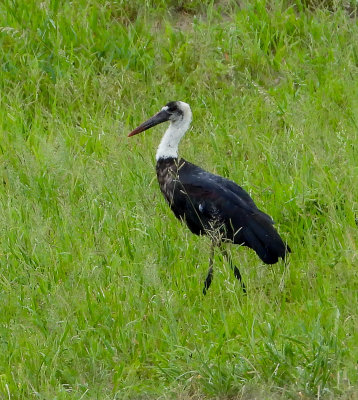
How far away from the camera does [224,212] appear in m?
5.76

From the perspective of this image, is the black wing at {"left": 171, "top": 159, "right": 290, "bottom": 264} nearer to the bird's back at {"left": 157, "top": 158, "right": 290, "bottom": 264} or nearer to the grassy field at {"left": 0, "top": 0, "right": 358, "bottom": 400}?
the bird's back at {"left": 157, "top": 158, "right": 290, "bottom": 264}

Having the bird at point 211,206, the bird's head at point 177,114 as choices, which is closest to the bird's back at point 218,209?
the bird at point 211,206

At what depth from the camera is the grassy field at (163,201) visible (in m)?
4.49

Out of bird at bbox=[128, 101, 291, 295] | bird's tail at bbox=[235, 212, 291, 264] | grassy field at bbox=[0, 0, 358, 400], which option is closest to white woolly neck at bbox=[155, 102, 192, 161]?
bird at bbox=[128, 101, 291, 295]

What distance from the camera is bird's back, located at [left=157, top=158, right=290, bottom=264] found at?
17.9 feet

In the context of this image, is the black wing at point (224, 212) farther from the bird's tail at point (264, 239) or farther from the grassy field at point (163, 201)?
the grassy field at point (163, 201)

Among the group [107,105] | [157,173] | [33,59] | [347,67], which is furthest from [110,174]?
[347,67]

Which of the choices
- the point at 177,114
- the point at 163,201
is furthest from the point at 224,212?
the point at 177,114

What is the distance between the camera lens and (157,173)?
21.0 ft

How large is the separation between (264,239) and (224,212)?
16.5 inches

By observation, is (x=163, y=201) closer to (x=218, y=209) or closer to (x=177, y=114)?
A: (x=177, y=114)

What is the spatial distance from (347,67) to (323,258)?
276 cm

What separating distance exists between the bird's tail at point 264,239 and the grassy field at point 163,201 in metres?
0.12

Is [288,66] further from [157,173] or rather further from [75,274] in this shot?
[75,274]
